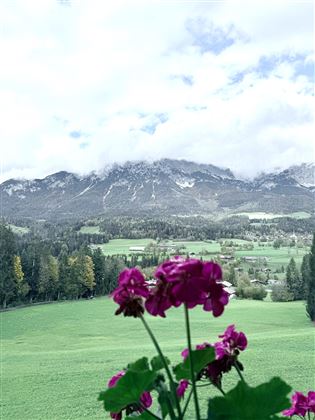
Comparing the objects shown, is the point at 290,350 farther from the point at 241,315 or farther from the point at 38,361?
the point at 241,315

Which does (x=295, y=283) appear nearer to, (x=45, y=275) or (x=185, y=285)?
(x=45, y=275)

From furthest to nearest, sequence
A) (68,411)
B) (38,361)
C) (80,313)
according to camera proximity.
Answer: (80,313) < (38,361) < (68,411)

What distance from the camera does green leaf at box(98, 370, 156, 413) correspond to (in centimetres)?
110

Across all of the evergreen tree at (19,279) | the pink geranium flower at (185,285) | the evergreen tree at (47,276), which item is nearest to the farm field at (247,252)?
the evergreen tree at (47,276)

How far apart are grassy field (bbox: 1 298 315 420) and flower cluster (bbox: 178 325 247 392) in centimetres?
1102

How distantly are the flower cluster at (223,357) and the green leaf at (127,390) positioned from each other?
244 mm

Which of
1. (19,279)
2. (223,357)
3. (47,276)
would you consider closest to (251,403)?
(223,357)

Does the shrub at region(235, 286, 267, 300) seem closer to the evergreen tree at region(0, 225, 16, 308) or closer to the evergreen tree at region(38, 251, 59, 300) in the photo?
the evergreen tree at region(38, 251, 59, 300)

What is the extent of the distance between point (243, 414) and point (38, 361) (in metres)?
21.1

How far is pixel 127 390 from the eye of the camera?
113cm

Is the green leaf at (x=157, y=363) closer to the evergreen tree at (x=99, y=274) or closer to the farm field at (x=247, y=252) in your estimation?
the evergreen tree at (x=99, y=274)

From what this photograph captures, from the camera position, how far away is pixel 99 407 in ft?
42.2

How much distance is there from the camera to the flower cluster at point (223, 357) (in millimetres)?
1383

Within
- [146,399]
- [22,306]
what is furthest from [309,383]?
[22,306]
